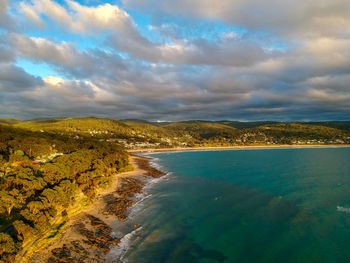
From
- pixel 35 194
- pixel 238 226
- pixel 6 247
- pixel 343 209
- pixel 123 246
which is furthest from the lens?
pixel 343 209

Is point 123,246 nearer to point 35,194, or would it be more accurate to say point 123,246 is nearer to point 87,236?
point 87,236

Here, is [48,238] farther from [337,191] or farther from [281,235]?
[337,191]

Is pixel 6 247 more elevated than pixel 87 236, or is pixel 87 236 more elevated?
pixel 6 247

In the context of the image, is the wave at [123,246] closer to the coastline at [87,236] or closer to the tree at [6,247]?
the coastline at [87,236]

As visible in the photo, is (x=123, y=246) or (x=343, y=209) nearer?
(x=123, y=246)

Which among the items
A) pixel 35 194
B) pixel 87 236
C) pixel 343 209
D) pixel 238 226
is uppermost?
pixel 35 194

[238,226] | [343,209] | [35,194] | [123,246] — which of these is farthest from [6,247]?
[343,209]

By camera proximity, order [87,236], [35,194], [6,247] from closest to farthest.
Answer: [6,247]
[87,236]
[35,194]

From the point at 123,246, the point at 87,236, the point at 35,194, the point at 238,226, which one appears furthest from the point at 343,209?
the point at 35,194

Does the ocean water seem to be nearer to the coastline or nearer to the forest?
the coastline
